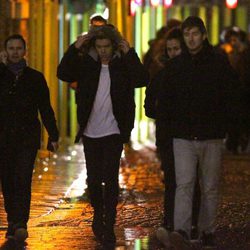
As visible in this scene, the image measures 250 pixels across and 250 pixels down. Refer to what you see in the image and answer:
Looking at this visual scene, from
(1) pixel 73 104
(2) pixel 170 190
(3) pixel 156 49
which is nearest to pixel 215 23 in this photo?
(1) pixel 73 104

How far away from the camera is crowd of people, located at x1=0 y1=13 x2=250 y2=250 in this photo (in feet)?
30.3

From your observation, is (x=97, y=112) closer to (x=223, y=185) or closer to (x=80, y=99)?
(x=80, y=99)

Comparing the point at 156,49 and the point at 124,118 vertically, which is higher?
the point at 156,49

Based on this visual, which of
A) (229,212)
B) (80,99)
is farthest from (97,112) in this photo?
(229,212)

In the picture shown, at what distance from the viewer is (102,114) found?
9.82m

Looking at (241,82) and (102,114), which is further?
(241,82)

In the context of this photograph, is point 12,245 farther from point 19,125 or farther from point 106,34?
point 106,34

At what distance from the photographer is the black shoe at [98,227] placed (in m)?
9.81

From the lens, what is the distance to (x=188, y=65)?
9273mm

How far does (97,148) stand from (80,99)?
44 cm

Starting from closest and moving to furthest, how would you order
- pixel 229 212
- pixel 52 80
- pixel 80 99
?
1. pixel 80 99
2. pixel 229 212
3. pixel 52 80

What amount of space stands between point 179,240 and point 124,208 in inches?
114

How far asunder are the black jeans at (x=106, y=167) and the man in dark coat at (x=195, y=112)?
1.87 ft

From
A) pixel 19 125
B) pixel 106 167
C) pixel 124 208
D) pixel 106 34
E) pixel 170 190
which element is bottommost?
pixel 124 208
